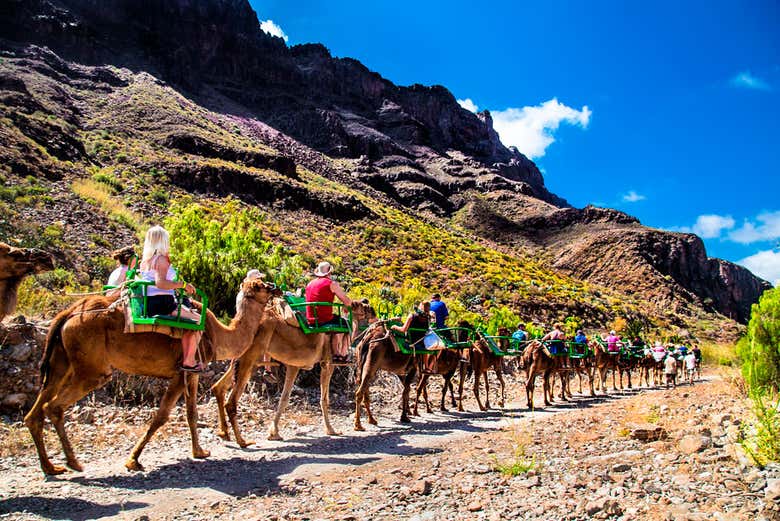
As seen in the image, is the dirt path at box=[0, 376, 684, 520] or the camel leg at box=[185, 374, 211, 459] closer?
the dirt path at box=[0, 376, 684, 520]

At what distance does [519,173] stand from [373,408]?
160 m

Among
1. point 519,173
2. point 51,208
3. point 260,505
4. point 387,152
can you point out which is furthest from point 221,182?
point 519,173

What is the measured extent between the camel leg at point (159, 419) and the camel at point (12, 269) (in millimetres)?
1929

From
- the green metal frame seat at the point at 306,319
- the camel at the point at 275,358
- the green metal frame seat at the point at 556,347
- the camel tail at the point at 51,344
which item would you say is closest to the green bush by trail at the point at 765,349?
the green metal frame seat at the point at 556,347

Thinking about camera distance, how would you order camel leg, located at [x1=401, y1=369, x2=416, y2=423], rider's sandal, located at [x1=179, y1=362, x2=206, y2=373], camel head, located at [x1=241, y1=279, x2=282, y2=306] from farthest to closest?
camel leg, located at [x1=401, y1=369, x2=416, y2=423] → camel head, located at [x1=241, y1=279, x2=282, y2=306] → rider's sandal, located at [x1=179, y1=362, x2=206, y2=373]

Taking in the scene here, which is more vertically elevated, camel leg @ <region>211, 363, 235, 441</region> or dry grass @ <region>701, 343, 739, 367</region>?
dry grass @ <region>701, 343, 739, 367</region>

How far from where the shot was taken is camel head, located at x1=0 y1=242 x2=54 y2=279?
5.96 meters

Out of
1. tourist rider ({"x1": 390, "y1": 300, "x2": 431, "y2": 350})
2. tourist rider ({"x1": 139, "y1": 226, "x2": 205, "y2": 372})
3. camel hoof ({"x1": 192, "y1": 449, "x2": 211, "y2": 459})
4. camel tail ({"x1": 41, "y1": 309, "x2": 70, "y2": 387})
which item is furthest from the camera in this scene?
tourist rider ({"x1": 390, "y1": 300, "x2": 431, "y2": 350})

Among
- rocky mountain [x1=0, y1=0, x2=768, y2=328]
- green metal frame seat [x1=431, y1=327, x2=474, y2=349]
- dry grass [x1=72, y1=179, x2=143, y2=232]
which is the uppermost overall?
rocky mountain [x1=0, y1=0, x2=768, y2=328]

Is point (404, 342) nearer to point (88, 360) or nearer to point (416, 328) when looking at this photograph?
point (416, 328)

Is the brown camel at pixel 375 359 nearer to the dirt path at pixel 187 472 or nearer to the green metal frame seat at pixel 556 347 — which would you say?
the dirt path at pixel 187 472

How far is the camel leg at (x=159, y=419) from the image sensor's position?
6.48m

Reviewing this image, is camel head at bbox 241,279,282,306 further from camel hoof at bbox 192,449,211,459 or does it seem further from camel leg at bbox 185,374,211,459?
camel hoof at bbox 192,449,211,459

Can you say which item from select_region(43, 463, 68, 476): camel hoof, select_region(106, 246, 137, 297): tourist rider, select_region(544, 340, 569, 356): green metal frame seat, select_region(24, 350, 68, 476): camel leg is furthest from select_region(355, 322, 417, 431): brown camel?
select_region(544, 340, 569, 356): green metal frame seat
